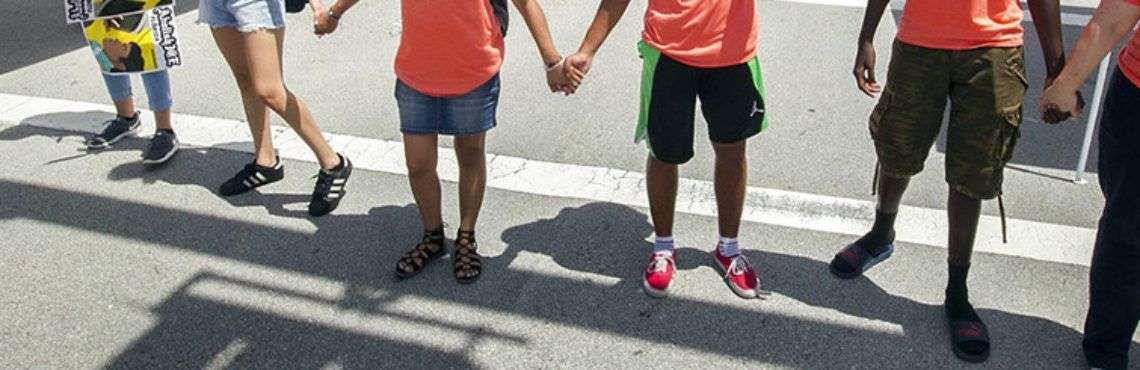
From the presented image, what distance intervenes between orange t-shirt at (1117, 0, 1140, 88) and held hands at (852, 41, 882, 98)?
729 millimetres

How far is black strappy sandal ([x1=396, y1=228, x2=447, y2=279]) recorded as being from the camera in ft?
11.0

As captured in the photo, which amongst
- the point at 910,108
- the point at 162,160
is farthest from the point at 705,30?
the point at 162,160

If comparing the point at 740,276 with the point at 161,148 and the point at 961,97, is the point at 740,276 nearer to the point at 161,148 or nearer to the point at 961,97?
the point at 961,97

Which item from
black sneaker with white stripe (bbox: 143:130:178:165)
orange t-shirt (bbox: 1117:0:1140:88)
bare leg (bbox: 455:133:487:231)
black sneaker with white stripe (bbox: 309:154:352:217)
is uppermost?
orange t-shirt (bbox: 1117:0:1140:88)

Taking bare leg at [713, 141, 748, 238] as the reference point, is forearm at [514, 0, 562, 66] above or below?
above

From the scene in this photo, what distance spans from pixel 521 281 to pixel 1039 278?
6.30 ft

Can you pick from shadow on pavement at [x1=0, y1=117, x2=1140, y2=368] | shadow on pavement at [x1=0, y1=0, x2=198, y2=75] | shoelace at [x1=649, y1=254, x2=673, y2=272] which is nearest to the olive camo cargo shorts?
shadow on pavement at [x1=0, y1=117, x2=1140, y2=368]

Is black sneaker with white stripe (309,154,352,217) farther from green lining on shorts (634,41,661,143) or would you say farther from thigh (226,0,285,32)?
green lining on shorts (634,41,661,143)

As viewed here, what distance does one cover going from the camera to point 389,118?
494cm

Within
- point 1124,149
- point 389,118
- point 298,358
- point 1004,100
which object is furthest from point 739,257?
point 389,118

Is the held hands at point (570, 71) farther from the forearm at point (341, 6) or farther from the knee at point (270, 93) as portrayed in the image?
the knee at point (270, 93)

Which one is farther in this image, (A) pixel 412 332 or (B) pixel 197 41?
(B) pixel 197 41

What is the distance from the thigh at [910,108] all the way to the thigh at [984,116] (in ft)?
0.19

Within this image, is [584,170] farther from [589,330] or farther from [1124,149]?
[1124,149]
